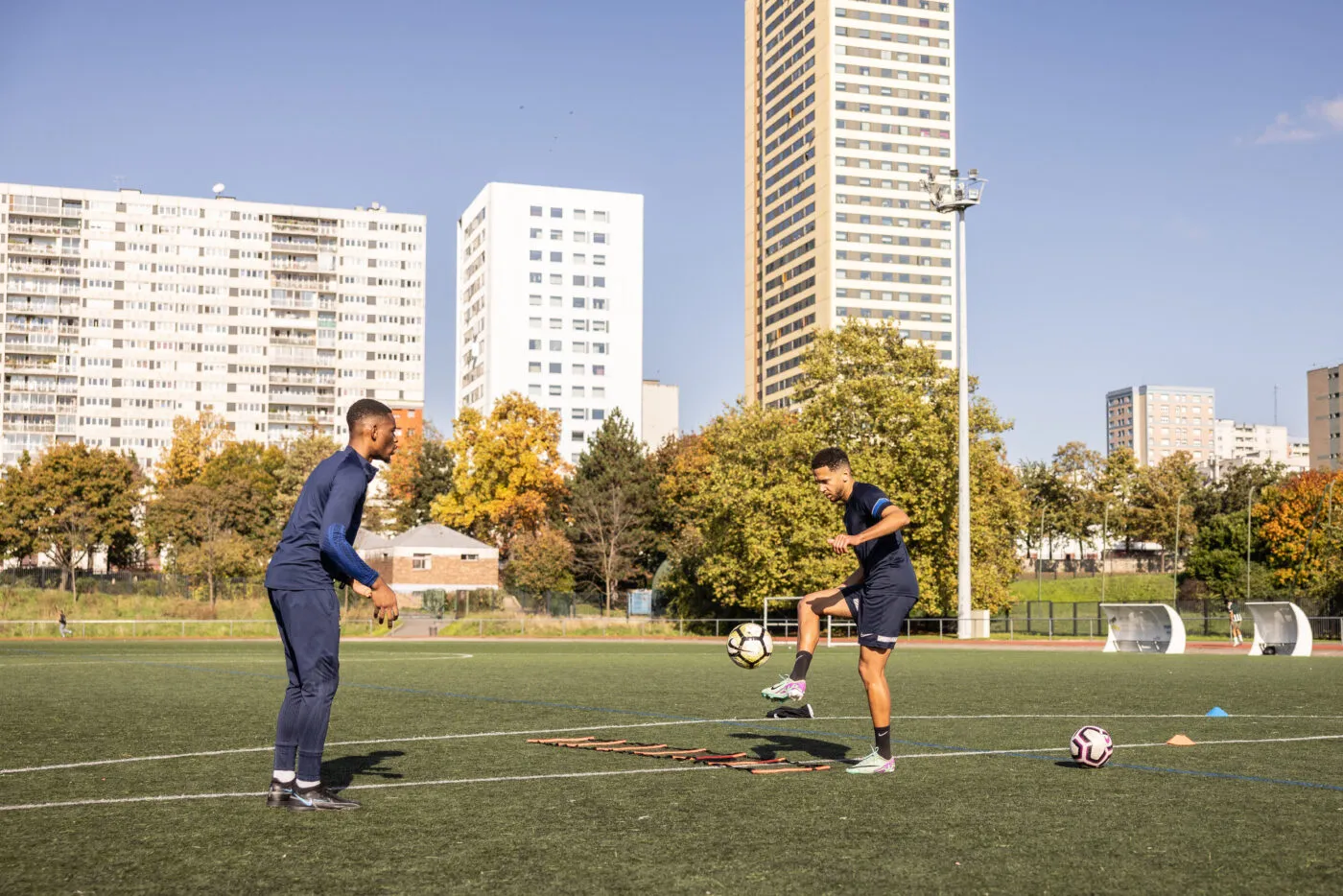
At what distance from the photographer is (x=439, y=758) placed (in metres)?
9.38

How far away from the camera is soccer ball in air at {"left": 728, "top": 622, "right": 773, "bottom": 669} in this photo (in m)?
10.6

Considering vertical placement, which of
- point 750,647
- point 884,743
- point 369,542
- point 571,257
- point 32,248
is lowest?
point 884,743

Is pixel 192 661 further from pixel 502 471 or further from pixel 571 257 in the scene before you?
pixel 571 257

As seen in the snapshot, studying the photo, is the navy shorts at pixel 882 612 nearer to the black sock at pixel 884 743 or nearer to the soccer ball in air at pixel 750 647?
the black sock at pixel 884 743

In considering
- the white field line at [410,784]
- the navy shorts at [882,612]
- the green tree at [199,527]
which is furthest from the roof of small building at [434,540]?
the navy shorts at [882,612]

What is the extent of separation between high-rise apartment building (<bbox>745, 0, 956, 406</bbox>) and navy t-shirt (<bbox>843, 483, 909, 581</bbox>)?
5987 inches

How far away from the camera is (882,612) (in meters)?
8.72

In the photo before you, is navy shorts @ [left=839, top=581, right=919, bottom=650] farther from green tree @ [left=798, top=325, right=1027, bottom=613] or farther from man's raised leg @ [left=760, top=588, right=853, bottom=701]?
green tree @ [left=798, top=325, right=1027, bottom=613]

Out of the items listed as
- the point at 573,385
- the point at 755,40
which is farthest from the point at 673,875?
the point at 755,40

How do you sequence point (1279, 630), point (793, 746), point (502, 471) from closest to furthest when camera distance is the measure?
point (793, 746) < point (1279, 630) < point (502, 471)

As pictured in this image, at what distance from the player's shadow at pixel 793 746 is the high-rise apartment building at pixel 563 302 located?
419 feet

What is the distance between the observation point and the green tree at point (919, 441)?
4844 centimetres

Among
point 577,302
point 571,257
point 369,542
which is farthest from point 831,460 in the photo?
point 571,257

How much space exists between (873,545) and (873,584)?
11.4 inches
